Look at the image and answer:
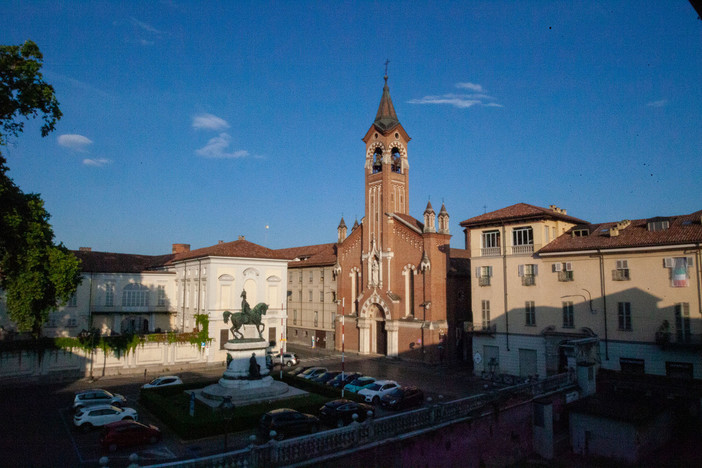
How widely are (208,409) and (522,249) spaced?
2786 cm

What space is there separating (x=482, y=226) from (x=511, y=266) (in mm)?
4560

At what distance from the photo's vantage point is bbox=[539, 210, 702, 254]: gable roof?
31812 mm

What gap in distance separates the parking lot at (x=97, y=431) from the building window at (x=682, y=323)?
14090 millimetres

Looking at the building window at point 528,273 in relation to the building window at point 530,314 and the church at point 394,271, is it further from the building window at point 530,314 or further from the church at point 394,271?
the church at point 394,271

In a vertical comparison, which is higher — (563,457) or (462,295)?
(462,295)

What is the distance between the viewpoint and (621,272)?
34.1 m

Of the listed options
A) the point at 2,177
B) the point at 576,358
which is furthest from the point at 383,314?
the point at 2,177

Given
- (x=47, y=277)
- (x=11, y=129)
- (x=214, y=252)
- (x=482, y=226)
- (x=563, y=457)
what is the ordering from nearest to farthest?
(x=11, y=129), (x=563, y=457), (x=47, y=277), (x=482, y=226), (x=214, y=252)

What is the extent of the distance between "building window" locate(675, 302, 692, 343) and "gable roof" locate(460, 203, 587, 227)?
37.3ft

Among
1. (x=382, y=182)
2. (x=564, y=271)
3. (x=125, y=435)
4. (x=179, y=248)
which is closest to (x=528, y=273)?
(x=564, y=271)

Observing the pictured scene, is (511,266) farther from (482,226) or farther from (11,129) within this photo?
(11,129)

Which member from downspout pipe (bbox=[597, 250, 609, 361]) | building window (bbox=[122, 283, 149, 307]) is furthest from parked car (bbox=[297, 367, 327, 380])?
building window (bbox=[122, 283, 149, 307])

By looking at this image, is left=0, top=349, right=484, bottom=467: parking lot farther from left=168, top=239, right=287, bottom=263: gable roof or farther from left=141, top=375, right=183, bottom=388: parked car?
left=168, top=239, right=287, bottom=263: gable roof

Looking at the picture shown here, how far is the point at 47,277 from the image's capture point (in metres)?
40.0
